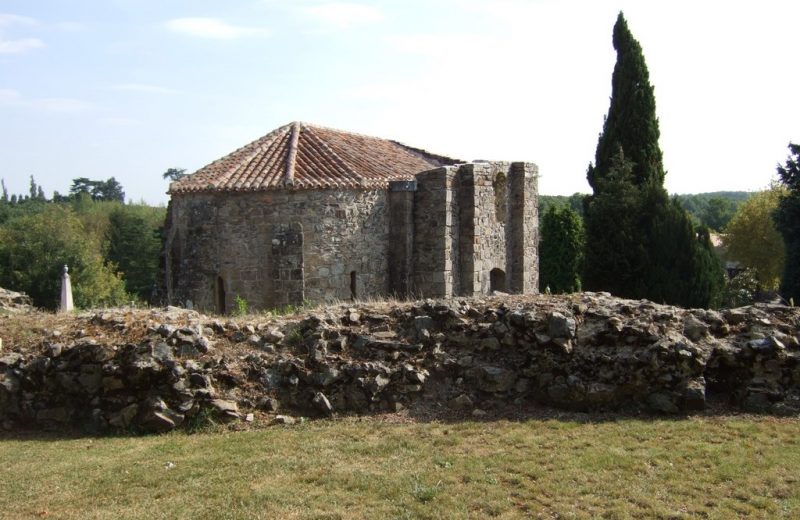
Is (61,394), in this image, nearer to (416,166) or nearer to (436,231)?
(436,231)

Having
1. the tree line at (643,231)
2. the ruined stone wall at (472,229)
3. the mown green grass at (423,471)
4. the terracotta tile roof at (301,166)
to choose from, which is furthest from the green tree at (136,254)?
the mown green grass at (423,471)

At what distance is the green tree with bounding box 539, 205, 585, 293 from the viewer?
35.0 metres

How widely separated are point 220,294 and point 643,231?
1393 centimetres

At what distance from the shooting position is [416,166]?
21.4 meters

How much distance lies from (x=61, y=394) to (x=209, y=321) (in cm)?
254

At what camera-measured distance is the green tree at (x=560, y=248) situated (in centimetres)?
3503

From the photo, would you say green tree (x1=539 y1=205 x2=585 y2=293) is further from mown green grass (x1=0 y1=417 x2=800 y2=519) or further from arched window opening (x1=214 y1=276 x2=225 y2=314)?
mown green grass (x1=0 y1=417 x2=800 y2=519)

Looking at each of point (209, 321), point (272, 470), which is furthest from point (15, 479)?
point (209, 321)

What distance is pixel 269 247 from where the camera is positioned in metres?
17.2

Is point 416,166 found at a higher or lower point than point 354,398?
higher

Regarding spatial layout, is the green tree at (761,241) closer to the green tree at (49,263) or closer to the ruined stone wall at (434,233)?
the ruined stone wall at (434,233)

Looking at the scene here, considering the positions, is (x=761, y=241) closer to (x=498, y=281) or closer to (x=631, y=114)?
(x=631, y=114)

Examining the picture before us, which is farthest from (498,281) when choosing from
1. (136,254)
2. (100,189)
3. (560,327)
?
(100,189)

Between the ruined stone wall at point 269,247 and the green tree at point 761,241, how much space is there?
1367 inches
